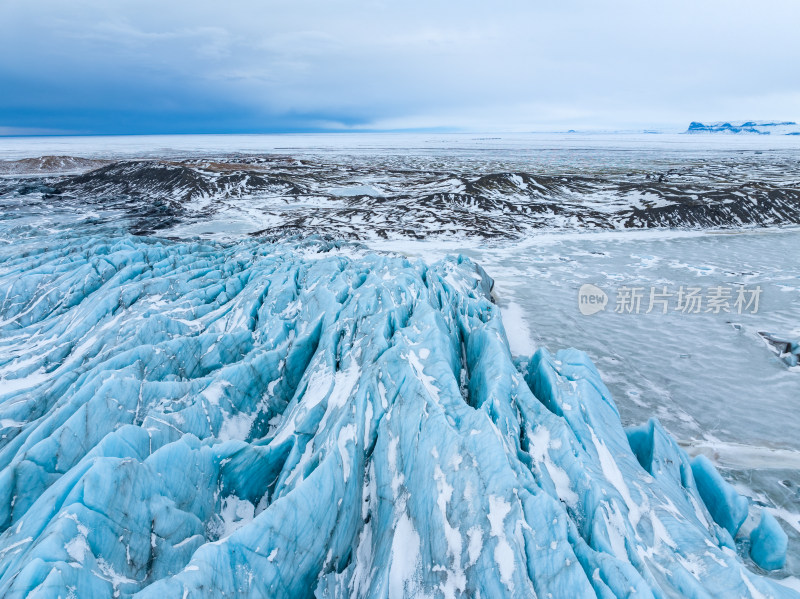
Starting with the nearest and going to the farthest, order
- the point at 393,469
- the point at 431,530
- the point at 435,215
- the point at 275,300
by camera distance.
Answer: the point at 431,530 → the point at 393,469 → the point at 275,300 → the point at 435,215

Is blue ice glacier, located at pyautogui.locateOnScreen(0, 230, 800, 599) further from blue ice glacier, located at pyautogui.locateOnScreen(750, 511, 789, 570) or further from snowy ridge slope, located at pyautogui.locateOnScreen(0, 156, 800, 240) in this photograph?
snowy ridge slope, located at pyautogui.locateOnScreen(0, 156, 800, 240)

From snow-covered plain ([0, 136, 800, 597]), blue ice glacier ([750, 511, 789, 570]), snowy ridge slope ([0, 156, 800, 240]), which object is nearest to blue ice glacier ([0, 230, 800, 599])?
snow-covered plain ([0, 136, 800, 597])

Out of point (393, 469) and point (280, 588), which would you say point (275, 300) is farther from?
point (280, 588)

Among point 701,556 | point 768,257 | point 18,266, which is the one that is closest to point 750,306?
point 768,257

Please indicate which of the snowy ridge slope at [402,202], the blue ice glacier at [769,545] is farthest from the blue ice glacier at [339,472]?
the snowy ridge slope at [402,202]

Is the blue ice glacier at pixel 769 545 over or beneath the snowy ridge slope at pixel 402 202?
beneath

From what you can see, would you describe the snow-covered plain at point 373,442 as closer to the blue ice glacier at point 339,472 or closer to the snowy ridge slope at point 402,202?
the blue ice glacier at point 339,472

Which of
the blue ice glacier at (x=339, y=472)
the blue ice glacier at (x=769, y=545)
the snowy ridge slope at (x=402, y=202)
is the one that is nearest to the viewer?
the blue ice glacier at (x=339, y=472)

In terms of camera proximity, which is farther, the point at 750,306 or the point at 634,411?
the point at 750,306
